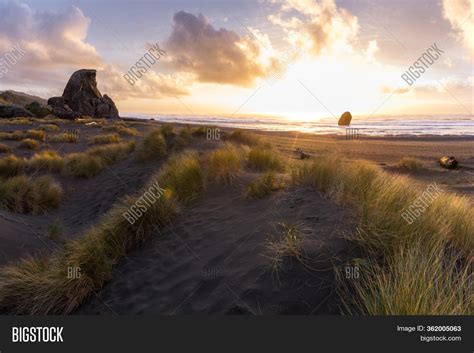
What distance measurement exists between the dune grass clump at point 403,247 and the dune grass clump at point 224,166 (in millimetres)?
2500

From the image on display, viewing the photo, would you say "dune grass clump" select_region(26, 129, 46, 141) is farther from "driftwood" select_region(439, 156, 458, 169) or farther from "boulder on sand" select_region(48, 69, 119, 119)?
"boulder on sand" select_region(48, 69, 119, 119)

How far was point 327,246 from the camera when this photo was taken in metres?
4.18

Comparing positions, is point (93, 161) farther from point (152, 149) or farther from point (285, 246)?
point (285, 246)

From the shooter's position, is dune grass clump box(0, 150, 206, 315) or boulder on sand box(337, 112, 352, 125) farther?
boulder on sand box(337, 112, 352, 125)

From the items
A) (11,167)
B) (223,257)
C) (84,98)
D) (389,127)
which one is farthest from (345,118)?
(223,257)

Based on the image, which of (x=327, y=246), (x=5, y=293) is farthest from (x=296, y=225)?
(x=5, y=293)

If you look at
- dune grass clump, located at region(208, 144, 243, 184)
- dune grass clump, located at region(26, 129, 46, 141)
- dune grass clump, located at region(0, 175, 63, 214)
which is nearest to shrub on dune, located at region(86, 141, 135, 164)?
dune grass clump, located at region(0, 175, 63, 214)

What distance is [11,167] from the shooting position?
1220 centimetres

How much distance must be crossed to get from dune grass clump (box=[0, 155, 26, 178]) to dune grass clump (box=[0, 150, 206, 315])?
833cm

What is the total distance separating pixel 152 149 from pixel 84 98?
51.0m

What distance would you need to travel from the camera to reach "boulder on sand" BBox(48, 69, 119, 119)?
56.1m

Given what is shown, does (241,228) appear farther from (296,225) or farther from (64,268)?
(64,268)

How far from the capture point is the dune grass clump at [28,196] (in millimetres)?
8555

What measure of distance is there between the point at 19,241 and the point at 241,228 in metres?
4.28
